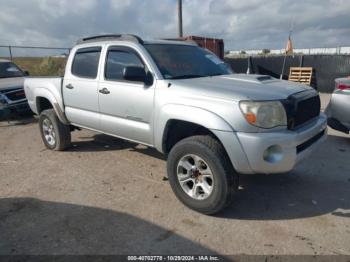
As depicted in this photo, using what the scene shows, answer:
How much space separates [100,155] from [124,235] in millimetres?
2745

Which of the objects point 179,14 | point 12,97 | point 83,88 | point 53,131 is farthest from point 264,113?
point 179,14

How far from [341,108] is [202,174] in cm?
329

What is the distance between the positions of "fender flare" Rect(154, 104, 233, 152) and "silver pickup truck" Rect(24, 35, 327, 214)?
0.4 inches

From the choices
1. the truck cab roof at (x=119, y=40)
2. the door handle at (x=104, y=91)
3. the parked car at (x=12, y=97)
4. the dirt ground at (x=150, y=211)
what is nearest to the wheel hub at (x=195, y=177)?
the dirt ground at (x=150, y=211)

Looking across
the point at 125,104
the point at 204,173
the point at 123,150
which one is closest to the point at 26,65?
the point at 123,150

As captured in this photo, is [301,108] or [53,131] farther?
[53,131]

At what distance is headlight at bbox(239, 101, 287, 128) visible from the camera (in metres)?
3.14

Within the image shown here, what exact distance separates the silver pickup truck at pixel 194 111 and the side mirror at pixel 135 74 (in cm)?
1

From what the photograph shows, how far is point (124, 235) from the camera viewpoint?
3199 mm

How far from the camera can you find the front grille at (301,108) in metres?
3.31

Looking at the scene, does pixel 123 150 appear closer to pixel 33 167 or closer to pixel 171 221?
pixel 33 167

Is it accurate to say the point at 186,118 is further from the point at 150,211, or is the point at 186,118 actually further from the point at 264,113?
the point at 150,211

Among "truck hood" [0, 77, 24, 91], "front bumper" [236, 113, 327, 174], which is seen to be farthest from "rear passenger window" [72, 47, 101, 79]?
"truck hood" [0, 77, 24, 91]

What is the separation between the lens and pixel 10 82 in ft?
30.5
